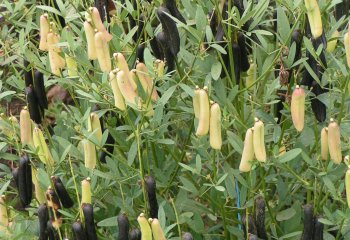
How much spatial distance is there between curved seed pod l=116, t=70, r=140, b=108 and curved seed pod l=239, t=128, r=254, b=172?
0.41 metres

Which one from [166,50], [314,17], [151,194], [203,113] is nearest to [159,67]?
[166,50]

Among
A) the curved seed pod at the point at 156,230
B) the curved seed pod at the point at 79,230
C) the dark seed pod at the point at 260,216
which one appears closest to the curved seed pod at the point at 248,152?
the dark seed pod at the point at 260,216

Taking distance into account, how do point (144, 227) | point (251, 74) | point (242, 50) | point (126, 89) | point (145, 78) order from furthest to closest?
point (251, 74), point (242, 50), point (145, 78), point (126, 89), point (144, 227)

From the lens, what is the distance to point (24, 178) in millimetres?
2949

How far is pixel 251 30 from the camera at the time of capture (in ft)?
9.77

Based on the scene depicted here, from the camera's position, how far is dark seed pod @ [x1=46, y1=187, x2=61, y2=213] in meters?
2.87

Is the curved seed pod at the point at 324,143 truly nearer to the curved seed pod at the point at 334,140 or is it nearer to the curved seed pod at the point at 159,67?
the curved seed pod at the point at 334,140

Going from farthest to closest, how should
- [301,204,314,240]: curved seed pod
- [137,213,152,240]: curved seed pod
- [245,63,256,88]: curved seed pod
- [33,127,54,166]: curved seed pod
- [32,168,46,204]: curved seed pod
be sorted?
[245,63,256,88]: curved seed pod < [32,168,46,204]: curved seed pod < [33,127,54,166]: curved seed pod < [301,204,314,240]: curved seed pod < [137,213,152,240]: curved seed pod

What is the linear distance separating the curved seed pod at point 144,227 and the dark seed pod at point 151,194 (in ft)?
0.72

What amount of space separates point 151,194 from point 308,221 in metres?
0.56

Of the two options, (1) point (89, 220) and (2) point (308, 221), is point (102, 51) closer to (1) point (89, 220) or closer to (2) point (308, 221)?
(1) point (89, 220)

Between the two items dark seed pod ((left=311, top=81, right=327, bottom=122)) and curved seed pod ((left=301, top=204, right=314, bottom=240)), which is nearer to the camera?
curved seed pod ((left=301, top=204, right=314, bottom=240))

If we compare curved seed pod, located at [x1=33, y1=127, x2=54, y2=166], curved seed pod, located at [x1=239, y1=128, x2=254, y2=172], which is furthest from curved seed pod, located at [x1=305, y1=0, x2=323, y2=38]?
curved seed pod, located at [x1=33, y1=127, x2=54, y2=166]

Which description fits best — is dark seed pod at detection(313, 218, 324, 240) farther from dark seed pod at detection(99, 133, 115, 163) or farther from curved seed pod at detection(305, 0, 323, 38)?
dark seed pod at detection(99, 133, 115, 163)
